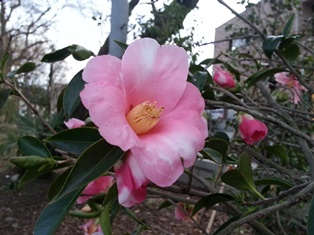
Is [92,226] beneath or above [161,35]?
beneath

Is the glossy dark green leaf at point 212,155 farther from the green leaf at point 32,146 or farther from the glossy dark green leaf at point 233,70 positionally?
the glossy dark green leaf at point 233,70

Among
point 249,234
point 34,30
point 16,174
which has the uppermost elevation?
point 34,30

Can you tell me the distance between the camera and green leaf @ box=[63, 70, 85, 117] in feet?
2.27

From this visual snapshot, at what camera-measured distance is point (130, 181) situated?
43cm

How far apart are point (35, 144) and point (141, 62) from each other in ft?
0.80

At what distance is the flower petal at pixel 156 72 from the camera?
0.48 metres

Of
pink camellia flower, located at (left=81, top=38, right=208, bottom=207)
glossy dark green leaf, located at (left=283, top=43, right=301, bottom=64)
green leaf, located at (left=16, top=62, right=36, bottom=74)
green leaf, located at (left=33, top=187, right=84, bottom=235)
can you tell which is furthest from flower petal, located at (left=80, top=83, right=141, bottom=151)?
glossy dark green leaf, located at (left=283, top=43, right=301, bottom=64)

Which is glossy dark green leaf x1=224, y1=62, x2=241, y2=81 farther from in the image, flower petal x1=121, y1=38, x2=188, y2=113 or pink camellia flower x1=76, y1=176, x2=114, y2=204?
flower petal x1=121, y1=38, x2=188, y2=113

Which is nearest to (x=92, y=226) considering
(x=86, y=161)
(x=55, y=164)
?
(x=55, y=164)

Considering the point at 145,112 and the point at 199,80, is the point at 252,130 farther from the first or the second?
the point at 145,112

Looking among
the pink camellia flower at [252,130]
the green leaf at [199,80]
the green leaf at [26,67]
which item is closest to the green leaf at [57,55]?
the green leaf at [26,67]

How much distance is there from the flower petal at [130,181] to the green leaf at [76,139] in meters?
0.07

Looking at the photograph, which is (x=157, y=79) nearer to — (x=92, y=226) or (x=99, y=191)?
(x=99, y=191)

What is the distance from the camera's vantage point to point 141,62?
0.48 m
